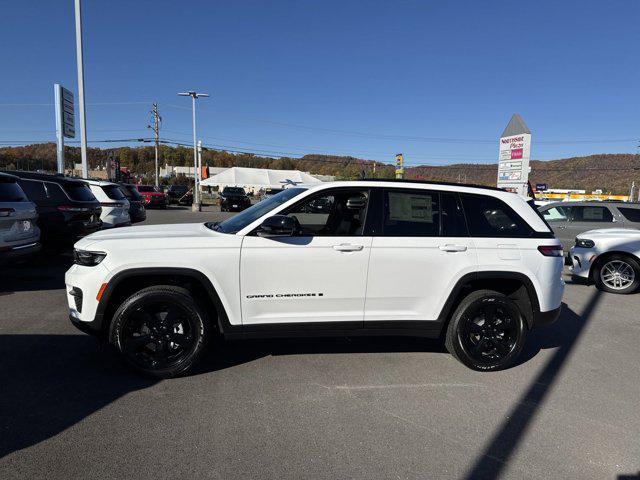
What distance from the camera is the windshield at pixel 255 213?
13.1 feet

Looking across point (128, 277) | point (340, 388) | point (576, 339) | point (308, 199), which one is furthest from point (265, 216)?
point (576, 339)

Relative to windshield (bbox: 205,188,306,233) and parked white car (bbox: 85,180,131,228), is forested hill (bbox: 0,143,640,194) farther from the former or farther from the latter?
windshield (bbox: 205,188,306,233)

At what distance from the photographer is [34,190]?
27.5 ft

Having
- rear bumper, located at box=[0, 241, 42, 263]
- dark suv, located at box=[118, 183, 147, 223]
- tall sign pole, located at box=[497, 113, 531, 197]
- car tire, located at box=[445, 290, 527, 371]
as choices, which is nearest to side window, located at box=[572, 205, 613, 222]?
tall sign pole, located at box=[497, 113, 531, 197]

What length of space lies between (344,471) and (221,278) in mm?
1814

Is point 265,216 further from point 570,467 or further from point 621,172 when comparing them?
point 621,172

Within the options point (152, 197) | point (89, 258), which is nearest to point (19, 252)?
point (89, 258)

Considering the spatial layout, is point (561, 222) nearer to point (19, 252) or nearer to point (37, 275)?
point (19, 252)

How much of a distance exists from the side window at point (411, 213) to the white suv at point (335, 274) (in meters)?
0.01

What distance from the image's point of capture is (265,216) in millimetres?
3865

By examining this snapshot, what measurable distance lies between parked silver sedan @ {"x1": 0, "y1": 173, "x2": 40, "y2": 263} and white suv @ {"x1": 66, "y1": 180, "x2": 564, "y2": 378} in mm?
3426

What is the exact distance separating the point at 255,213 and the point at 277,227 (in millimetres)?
611

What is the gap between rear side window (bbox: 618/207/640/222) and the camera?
377 inches

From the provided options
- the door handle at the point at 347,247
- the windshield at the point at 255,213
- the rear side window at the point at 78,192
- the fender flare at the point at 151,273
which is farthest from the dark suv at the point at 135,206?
the door handle at the point at 347,247
